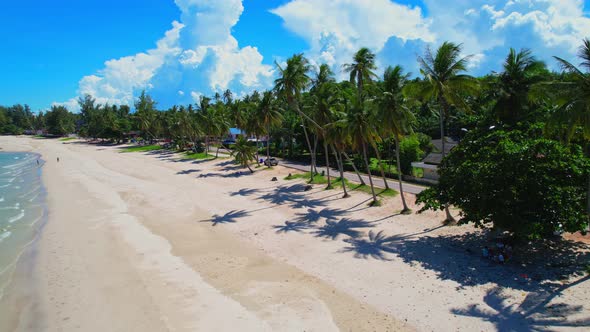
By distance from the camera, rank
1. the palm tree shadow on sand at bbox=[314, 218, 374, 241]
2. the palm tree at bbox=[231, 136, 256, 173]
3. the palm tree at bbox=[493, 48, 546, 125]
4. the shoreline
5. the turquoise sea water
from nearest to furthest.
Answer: the shoreline, the turquoise sea water, the palm tree shadow on sand at bbox=[314, 218, 374, 241], the palm tree at bbox=[493, 48, 546, 125], the palm tree at bbox=[231, 136, 256, 173]

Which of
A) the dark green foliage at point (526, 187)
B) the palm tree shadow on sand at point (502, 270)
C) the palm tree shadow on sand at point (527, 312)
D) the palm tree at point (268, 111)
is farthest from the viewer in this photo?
the palm tree at point (268, 111)

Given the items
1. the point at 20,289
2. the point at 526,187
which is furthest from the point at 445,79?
the point at 20,289

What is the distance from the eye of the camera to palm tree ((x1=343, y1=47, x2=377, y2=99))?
28.9m

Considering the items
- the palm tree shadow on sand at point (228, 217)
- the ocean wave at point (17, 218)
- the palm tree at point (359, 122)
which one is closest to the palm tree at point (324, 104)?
the palm tree at point (359, 122)

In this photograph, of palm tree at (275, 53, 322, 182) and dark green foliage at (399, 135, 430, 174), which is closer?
palm tree at (275, 53, 322, 182)

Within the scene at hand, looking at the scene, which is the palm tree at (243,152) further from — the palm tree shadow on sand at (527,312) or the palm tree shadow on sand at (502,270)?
the palm tree shadow on sand at (527,312)

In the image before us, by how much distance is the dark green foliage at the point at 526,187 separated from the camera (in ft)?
45.7

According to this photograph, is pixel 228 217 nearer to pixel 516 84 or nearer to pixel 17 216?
pixel 17 216

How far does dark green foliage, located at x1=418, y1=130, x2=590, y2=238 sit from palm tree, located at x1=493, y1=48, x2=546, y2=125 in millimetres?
7884

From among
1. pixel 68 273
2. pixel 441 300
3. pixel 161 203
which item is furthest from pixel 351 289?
pixel 161 203

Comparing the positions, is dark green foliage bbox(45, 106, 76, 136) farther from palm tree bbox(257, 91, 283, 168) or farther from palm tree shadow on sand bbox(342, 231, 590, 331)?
palm tree shadow on sand bbox(342, 231, 590, 331)

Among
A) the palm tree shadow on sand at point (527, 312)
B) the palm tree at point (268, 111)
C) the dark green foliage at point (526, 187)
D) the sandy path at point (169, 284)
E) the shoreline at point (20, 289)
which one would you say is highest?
the palm tree at point (268, 111)

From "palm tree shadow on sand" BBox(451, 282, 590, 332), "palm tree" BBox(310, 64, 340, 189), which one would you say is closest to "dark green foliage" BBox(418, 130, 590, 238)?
"palm tree shadow on sand" BBox(451, 282, 590, 332)

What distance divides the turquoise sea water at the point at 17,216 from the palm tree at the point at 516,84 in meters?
31.4
